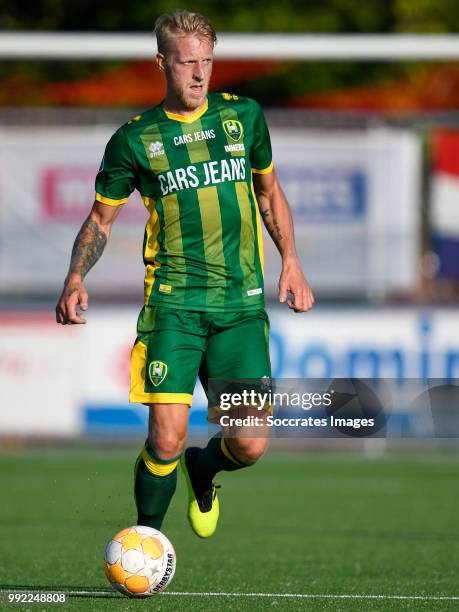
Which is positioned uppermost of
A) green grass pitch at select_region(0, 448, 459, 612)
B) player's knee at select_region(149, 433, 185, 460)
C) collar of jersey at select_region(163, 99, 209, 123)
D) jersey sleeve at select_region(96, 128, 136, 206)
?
collar of jersey at select_region(163, 99, 209, 123)

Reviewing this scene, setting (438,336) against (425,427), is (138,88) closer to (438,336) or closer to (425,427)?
(438,336)

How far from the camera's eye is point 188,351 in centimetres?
643

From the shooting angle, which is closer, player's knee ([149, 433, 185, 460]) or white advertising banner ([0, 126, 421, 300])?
player's knee ([149, 433, 185, 460])

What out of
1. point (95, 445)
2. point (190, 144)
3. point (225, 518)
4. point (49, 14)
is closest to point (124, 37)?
point (225, 518)

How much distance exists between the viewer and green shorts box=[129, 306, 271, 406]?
6.36m

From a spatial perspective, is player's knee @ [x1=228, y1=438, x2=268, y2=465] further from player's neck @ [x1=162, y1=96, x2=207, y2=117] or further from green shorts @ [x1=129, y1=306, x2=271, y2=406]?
player's neck @ [x1=162, y1=96, x2=207, y2=117]

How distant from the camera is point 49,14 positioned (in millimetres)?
24094

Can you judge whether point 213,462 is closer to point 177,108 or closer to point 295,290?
point 295,290

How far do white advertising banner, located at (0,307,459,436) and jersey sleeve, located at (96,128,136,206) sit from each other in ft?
24.3

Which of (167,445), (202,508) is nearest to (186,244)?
(167,445)

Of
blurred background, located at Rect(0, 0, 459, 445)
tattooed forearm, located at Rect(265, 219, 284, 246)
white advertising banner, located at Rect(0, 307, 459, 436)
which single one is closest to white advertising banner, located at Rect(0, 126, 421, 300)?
blurred background, located at Rect(0, 0, 459, 445)

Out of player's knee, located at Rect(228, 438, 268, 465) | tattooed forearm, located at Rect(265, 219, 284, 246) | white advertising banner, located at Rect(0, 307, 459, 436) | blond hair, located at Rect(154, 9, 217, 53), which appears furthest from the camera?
white advertising banner, located at Rect(0, 307, 459, 436)

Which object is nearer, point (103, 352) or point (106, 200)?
point (106, 200)

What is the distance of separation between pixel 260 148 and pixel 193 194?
419mm
